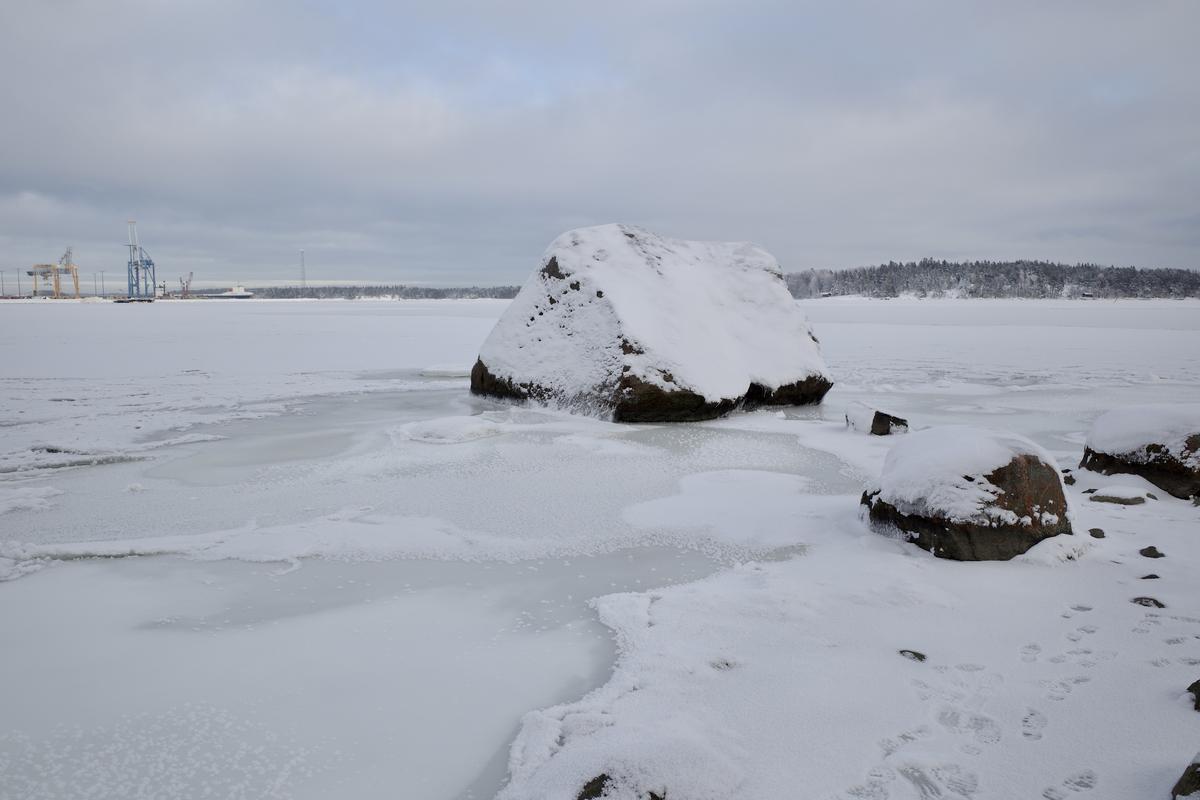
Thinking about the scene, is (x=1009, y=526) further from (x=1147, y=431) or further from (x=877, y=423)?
(x=877, y=423)

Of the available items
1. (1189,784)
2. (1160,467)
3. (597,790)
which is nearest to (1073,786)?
(1189,784)

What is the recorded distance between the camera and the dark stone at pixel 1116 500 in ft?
15.5

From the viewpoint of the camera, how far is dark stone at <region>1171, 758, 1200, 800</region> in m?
1.75

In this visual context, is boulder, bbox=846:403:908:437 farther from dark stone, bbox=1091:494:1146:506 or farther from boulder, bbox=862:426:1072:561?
boulder, bbox=862:426:1072:561

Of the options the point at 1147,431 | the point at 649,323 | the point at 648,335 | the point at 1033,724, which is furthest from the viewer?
the point at 649,323

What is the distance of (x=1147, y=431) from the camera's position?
16.8ft

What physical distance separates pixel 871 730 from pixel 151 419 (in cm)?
834

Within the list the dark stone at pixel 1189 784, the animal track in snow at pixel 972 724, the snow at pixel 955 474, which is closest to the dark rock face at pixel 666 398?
the snow at pixel 955 474

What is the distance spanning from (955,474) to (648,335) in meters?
5.14

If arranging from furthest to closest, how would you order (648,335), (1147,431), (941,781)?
(648,335), (1147,431), (941,781)

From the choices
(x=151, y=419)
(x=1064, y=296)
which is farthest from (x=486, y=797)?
(x=1064, y=296)

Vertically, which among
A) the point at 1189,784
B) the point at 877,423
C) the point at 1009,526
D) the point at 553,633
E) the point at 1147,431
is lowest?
the point at 553,633

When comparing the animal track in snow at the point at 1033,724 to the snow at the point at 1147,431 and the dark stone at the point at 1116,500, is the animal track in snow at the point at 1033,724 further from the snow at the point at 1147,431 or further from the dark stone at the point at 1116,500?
the snow at the point at 1147,431

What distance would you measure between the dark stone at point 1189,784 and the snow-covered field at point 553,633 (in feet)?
0.35
